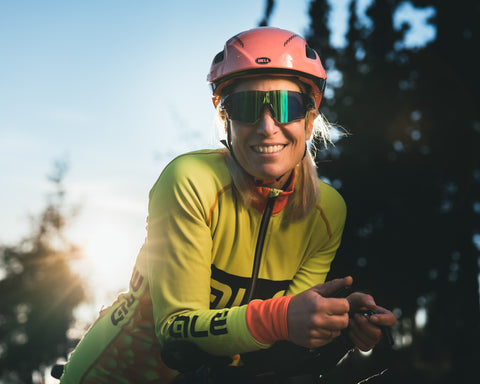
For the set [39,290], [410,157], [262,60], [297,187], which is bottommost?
[39,290]

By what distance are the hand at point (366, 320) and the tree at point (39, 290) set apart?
135 feet

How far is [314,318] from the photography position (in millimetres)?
1879

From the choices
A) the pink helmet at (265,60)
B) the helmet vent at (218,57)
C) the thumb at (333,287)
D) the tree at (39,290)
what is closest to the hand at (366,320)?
the thumb at (333,287)

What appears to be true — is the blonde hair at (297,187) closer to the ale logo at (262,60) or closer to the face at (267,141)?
the face at (267,141)

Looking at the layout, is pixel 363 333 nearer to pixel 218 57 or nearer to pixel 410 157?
pixel 218 57

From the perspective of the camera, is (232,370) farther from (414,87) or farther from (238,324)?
(414,87)

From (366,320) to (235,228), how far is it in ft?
2.92

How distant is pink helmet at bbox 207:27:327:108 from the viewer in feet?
8.86

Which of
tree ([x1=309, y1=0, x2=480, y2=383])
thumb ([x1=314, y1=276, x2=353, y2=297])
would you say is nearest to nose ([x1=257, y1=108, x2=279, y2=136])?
thumb ([x1=314, y1=276, x2=353, y2=297])

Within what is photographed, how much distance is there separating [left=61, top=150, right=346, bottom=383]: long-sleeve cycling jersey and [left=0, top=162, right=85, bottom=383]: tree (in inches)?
1584

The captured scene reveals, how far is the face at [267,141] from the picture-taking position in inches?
105

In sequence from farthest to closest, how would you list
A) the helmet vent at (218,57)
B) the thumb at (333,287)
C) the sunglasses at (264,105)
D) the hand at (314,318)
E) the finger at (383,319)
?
the helmet vent at (218,57) → the sunglasses at (264,105) → the finger at (383,319) → the thumb at (333,287) → the hand at (314,318)

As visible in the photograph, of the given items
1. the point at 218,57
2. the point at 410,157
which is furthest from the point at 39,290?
the point at 218,57

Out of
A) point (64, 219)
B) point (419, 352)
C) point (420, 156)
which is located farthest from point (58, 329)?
point (420, 156)
